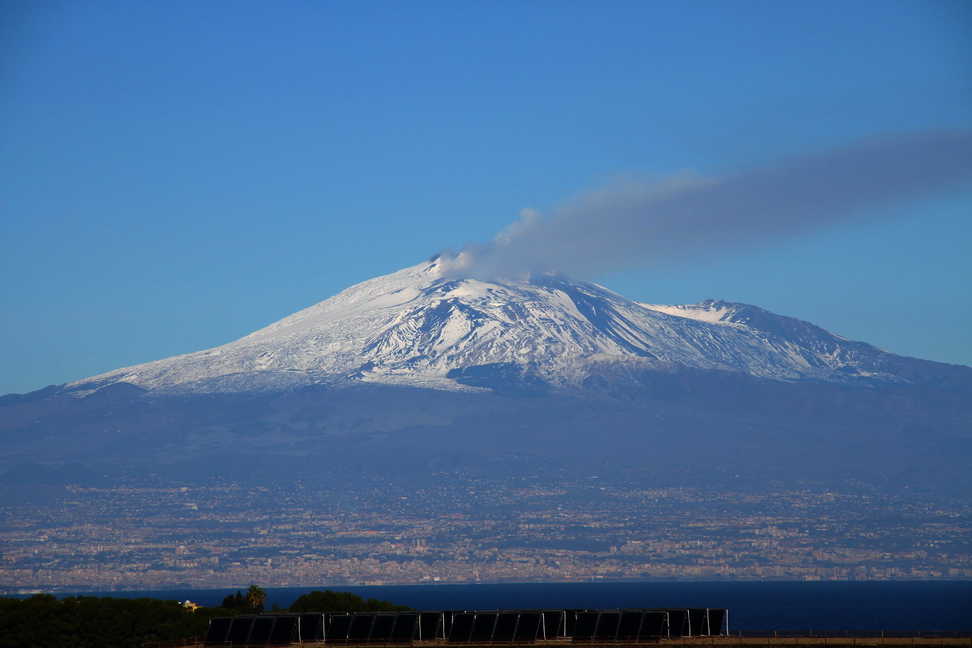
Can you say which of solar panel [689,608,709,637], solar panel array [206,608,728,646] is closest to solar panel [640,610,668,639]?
solar panel array [206,608,728,646]

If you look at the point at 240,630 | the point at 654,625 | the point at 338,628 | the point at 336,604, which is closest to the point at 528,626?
the point at 654,625

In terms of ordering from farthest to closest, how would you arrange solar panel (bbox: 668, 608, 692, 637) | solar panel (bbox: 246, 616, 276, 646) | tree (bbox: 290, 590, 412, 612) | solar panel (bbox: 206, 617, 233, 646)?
tree (bbox: 290, 590, 412, 612) < solar panel (bbox: 668, 608, 692, 637) < solar panel (bbox: 206, 617, 233, 646) < solar panel (bbox: 246, 616, 276, 646)

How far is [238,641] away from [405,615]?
11.5m

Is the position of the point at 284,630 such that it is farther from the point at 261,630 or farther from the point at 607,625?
the point at 607,625

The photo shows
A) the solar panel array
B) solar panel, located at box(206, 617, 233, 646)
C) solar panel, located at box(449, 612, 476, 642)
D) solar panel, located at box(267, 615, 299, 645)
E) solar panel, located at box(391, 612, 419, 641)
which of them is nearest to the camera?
solar panel, located at box(267, 615, 299, 645)

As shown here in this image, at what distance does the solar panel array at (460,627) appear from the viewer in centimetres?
8775

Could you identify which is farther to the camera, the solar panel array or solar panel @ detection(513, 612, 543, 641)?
solar panel @ detection(513, 612, 543, 641)

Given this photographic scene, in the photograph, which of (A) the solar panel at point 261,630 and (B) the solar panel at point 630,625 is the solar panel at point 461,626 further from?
(A) the solar panel at point 261,630

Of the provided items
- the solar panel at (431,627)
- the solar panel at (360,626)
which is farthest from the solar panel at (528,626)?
the solar panel at (360,626)

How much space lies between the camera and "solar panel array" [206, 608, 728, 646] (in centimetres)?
8775

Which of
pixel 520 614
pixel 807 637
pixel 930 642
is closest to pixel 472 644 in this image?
pixel 520 614

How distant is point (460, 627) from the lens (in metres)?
88.9

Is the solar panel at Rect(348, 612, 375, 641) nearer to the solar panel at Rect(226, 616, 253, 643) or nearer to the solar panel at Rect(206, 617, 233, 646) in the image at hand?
the solar panel at Rect(226, 616, 253, 643)

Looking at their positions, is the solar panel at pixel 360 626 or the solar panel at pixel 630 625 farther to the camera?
the solar panel at pixel 360 626
